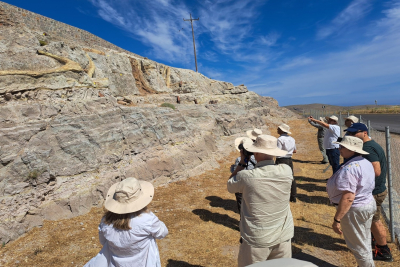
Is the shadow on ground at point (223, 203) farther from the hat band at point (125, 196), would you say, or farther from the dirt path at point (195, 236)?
the hat band at point (125, 196)

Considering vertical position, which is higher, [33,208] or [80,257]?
[33,208]

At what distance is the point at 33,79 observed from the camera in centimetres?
743

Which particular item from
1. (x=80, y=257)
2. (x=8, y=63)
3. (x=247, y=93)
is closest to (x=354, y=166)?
(x=80, y=257)

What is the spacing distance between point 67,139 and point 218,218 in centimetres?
508

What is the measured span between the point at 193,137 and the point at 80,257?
742cm

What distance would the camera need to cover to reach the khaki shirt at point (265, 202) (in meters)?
2.65

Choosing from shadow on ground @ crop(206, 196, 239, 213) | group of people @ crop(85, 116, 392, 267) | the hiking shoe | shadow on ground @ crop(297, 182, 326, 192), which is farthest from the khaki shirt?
shadow on ground @ crop(297, 182, 326, 192)

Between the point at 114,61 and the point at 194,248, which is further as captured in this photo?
the point at 114,61

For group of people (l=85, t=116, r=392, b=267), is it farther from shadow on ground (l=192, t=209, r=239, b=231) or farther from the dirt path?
shadow on ground (l=192, t=209, r=239, b=231)

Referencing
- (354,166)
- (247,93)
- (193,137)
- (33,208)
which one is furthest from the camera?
(247,93)

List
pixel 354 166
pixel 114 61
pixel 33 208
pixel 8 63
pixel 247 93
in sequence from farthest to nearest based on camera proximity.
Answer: pixel 247 93 → pixel 114 61 → pixel 8 63 → pixel 33 208 → pixel 354 166

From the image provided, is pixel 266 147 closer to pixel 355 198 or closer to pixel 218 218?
pixel 355 198

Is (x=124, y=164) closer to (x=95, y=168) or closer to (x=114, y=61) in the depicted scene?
(x=95, y=168)

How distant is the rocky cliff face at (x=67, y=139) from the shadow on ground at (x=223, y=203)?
2354 millimetres
